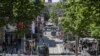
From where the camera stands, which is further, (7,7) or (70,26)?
(70,26)

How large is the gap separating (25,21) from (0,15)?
467cm

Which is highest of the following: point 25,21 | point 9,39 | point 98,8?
point 98,8

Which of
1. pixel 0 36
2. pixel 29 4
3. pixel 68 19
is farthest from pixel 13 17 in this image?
pixel 0 36

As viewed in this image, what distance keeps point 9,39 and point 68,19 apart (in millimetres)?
23560

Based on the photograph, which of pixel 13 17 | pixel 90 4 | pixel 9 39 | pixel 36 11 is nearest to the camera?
pixel 90 4

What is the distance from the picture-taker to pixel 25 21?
3212cm

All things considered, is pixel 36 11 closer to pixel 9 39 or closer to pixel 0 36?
pixel 0 36

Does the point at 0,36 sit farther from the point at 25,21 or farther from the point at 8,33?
the point at 25,21

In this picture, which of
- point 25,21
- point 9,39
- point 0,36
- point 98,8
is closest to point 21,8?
point 25,21

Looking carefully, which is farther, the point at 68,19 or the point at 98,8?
the point at 68,19

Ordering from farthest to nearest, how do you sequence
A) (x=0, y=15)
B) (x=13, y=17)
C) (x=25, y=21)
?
(x=25, y=21)
(x=13, y=17)
(x=0, y=15)

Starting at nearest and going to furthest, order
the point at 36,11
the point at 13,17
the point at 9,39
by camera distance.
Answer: the point at 13,17 → the point at 36,11 → the point at 9,39

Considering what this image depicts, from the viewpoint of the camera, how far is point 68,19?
144 feet

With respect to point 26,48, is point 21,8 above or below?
above
